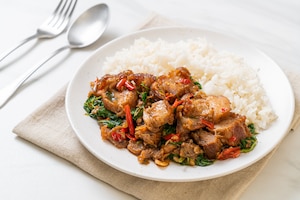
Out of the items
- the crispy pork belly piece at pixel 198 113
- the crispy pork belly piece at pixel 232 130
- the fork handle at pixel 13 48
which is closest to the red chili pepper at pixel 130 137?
the crispy pork belly piece at pixel 198 113

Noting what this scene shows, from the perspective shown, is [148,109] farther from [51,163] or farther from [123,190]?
[51,163]

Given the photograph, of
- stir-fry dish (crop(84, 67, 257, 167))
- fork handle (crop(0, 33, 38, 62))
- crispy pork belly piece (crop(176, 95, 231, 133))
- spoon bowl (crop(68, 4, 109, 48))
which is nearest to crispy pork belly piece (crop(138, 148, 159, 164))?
stir-fry dish (crop(84, 67, 257, 167))

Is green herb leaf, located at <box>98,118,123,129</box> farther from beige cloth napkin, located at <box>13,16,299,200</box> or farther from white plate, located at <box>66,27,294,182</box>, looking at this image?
beige cloth napkin, located at <box>13,16,299,200</box>

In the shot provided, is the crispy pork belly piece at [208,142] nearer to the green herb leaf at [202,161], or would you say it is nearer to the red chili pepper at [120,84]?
the green herb leaf at [202,161]

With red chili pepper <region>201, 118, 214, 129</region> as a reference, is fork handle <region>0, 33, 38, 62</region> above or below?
above

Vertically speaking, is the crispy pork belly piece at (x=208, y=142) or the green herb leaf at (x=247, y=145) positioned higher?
the crispy pork belly piece at (x=208, y=142)
